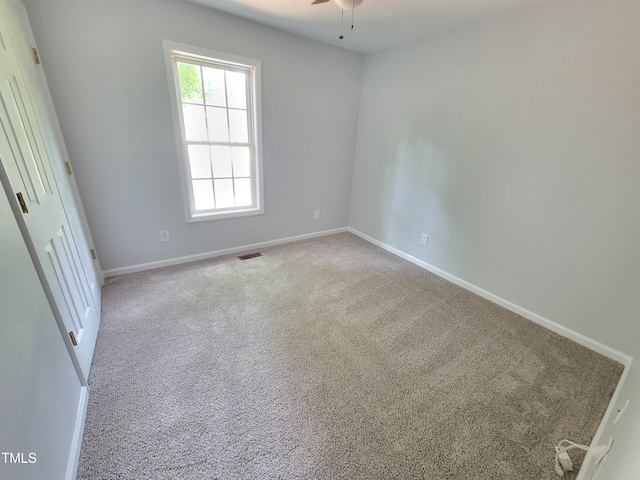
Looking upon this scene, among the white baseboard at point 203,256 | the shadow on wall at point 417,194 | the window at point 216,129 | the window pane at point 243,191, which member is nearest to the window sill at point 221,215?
the window at point 216,129

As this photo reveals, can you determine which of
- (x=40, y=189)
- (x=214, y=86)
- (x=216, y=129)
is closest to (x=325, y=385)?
(x=40, y=189)

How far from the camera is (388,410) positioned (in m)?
1.42

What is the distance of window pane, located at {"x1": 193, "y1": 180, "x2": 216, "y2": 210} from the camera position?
281 centimetres

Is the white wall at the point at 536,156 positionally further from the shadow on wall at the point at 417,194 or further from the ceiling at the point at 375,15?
the ceiling at the point at 375,15

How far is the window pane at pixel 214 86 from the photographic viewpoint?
2549 mm

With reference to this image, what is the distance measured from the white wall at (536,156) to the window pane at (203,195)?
224 cm

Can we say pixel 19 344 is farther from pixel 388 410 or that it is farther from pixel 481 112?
pixel 481 112

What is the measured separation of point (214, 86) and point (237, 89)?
0.23 m

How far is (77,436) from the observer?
119 centimetres

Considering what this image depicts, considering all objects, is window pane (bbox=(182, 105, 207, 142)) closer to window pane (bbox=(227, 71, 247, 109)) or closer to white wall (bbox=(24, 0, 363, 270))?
white wall (bbox=(24, 0, 363, 270))

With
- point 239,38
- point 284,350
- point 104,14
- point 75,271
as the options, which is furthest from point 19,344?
point 239,38

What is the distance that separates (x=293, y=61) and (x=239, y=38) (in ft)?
1.96

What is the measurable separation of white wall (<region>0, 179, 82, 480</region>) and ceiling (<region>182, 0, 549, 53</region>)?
2303 mm

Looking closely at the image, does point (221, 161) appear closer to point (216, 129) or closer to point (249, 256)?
point (216, 129)
